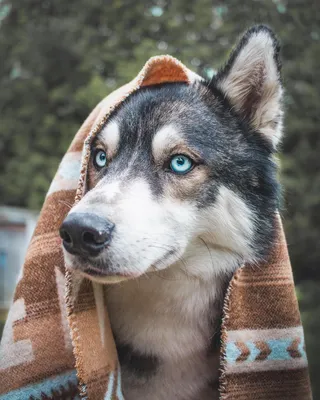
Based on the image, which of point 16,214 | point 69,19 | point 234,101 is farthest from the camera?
point 69,19

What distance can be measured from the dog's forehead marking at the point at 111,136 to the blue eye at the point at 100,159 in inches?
2.5

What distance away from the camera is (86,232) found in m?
1.87

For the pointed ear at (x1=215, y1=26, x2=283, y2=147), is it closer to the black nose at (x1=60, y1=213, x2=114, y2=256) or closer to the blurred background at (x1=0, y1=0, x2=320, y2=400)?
the black nose at (x1=60, y1=213, x2=114, y2=256)

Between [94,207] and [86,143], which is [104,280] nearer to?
[94,207]

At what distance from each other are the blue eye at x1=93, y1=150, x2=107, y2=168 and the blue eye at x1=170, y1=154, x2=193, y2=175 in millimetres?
336

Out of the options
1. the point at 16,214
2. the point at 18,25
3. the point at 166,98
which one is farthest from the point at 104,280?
the point at 18,25

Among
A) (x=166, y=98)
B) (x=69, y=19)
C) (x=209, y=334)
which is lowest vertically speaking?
(x=209, y=334)

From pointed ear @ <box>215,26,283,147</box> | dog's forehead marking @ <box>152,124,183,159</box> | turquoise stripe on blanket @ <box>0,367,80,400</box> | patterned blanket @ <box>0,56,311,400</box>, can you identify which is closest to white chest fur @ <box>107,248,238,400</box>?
patterned blanket @ <box>0,56,311,400</box>

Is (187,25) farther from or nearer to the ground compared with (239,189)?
farther from the ground

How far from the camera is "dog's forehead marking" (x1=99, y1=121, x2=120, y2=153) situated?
238cm

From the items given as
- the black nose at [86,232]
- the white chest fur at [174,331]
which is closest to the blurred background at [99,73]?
the white chest fur at [174,331]

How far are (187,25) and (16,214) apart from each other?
6.06 metres

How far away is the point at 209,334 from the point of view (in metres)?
2.45

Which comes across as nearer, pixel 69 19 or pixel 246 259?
pixel 246 259
